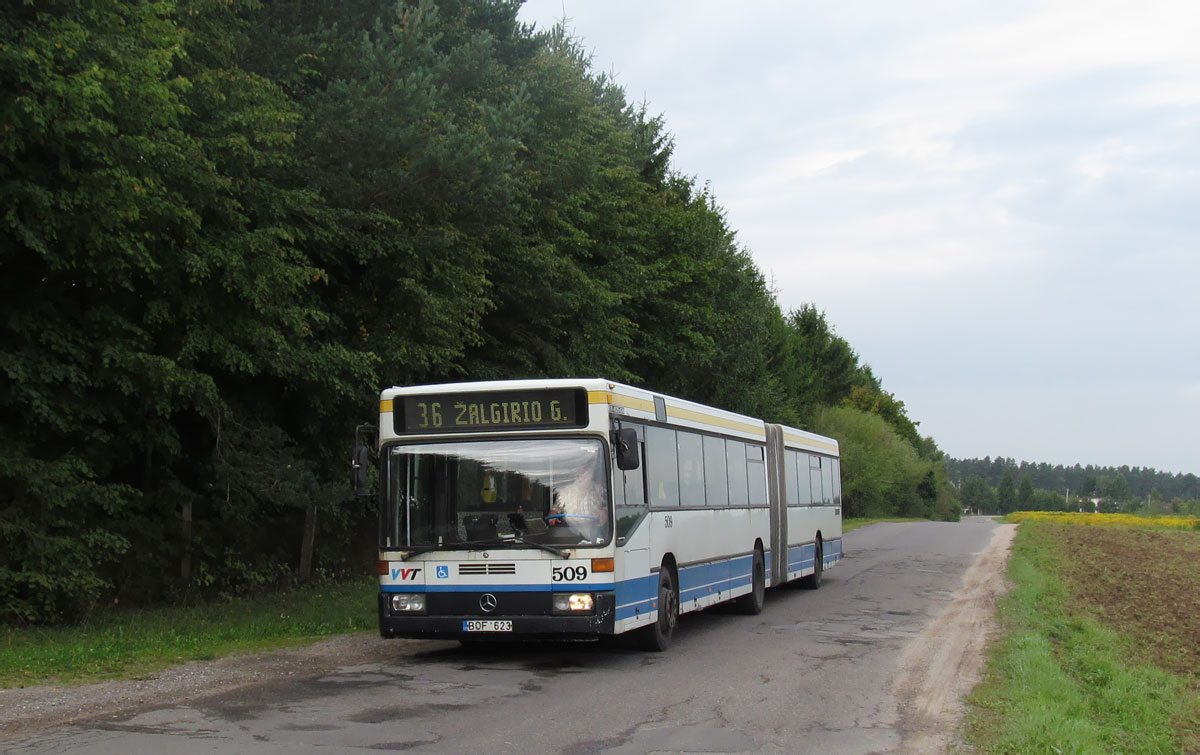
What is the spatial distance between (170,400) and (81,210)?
3.23 meters

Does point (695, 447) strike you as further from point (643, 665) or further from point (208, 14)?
point (208, 14)

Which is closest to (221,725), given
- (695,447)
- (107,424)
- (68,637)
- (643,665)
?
(643,665)

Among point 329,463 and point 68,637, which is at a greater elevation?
point 329,463

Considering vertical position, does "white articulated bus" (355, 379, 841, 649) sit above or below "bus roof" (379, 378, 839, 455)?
below

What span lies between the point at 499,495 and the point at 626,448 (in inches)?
53.0

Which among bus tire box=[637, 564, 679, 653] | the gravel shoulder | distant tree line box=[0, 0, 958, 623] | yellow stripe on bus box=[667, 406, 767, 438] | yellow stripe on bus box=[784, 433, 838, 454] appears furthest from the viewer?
yellow stripe on bus box=[784, 433, 838, 454]

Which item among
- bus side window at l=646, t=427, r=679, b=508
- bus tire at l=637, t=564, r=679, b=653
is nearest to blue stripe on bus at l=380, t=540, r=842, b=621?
bus tire at l=637, t=564, r=679, b=653

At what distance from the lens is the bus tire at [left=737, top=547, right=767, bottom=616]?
17.5 metres

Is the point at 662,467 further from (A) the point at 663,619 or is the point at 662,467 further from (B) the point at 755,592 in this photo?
(B) the point at 755,592

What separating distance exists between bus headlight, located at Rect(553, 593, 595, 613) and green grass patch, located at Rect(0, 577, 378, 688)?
152 inches

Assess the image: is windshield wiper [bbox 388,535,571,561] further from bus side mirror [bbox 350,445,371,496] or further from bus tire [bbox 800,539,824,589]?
bus tire [bbox 800,539,824,589]

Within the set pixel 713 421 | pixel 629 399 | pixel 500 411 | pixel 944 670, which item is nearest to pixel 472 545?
pixel 500 411

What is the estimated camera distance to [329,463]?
68.8 feet

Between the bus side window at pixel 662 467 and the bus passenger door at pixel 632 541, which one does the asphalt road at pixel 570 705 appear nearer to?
the bus passenger door at pixel 632 541
